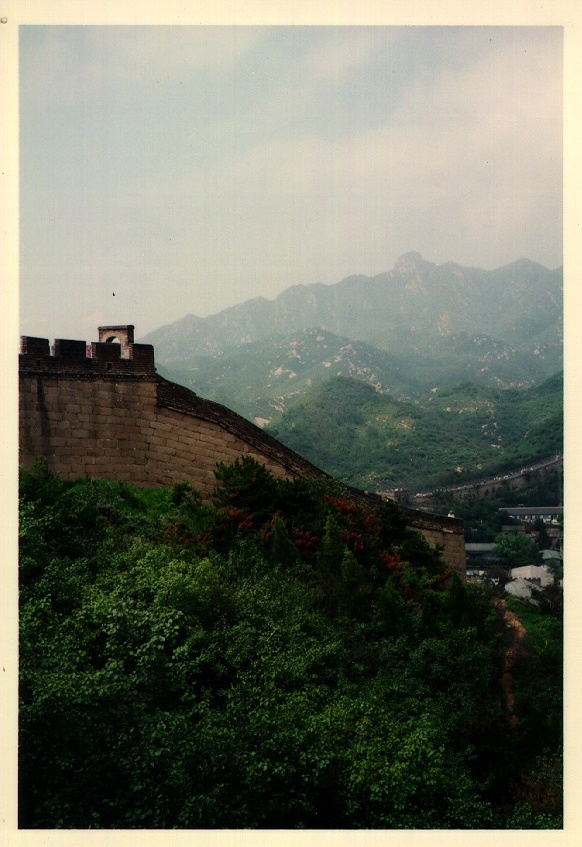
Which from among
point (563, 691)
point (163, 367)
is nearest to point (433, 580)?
point (563, 691)

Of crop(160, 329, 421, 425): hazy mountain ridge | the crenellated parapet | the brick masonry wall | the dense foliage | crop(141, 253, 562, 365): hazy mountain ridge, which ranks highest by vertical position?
crop(141, 253, 562, 365): hazy mountain ridge

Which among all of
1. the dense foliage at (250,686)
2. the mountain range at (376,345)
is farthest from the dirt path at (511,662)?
the mountain range at (376,345)

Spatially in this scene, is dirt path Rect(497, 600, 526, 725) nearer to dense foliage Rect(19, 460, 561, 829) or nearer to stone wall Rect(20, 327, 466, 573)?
dense foliage Rect(19, 460, 561, 829)

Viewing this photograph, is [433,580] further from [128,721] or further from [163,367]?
[163,367]

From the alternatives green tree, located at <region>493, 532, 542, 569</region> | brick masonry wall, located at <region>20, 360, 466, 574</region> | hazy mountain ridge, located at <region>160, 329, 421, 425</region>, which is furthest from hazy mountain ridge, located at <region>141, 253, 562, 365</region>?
brick masonry wall, located at <region>20, 360, 466, 574</region>

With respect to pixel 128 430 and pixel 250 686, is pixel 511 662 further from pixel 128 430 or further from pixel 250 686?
pixel 128 430

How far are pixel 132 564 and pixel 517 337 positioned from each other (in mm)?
41134

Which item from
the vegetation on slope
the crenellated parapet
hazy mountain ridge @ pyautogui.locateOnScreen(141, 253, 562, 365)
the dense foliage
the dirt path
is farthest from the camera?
hazy mountain ridge @ pyautogui.locateOnScreen(141, 253, 562, 365)

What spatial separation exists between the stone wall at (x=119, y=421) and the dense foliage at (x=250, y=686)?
97 centimetres

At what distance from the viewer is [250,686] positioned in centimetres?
1035

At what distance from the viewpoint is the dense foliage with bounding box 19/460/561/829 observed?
9.27 metres

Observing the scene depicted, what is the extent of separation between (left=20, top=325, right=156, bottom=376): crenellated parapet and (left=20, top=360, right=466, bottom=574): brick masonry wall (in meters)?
0.05

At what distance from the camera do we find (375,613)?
12.7 meters

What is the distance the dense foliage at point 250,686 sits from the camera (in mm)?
9273
